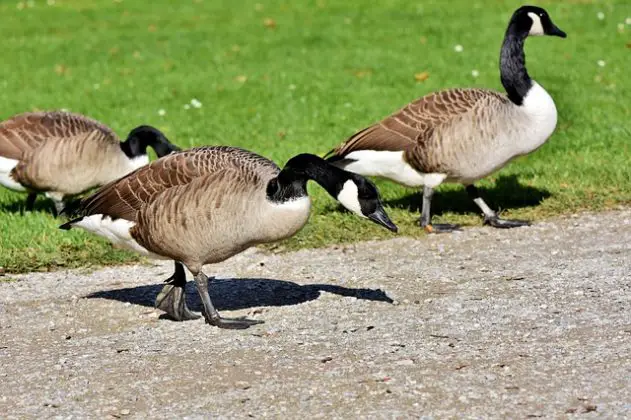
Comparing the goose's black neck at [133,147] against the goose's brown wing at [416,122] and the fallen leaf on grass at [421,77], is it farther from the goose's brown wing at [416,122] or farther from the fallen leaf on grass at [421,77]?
the fallen leaf on grass at [421,77]

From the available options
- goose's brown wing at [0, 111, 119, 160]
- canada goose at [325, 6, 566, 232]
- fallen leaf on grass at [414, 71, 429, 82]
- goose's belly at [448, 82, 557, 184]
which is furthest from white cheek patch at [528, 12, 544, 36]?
fallen leaf on grass at [414, 71, 429, 82]

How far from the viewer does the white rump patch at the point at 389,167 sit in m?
9.05

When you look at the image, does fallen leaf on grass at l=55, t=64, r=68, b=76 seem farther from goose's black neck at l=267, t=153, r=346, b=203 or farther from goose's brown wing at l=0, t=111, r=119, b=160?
goose's black neck at l=267, t=153, r=346, b=203

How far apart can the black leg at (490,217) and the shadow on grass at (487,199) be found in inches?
10.4

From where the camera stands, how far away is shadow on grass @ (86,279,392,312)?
714 centimetres

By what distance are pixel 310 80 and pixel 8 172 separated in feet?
22.6

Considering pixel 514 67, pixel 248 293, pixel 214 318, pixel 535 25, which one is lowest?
pixel 248 293

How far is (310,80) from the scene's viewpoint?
51.3 ft

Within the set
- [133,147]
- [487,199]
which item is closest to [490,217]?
[487,199]

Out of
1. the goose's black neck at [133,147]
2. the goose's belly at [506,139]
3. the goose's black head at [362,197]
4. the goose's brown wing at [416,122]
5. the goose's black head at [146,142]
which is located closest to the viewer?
the goose's black head at [362,197]

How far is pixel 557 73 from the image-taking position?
49.6 feet

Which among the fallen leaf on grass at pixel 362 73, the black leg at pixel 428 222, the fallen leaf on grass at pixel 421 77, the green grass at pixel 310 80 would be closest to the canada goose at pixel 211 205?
the green grass at pixel 310 80

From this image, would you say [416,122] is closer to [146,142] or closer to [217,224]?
[146,142]

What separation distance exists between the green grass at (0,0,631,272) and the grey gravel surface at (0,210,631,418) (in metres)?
0.79
